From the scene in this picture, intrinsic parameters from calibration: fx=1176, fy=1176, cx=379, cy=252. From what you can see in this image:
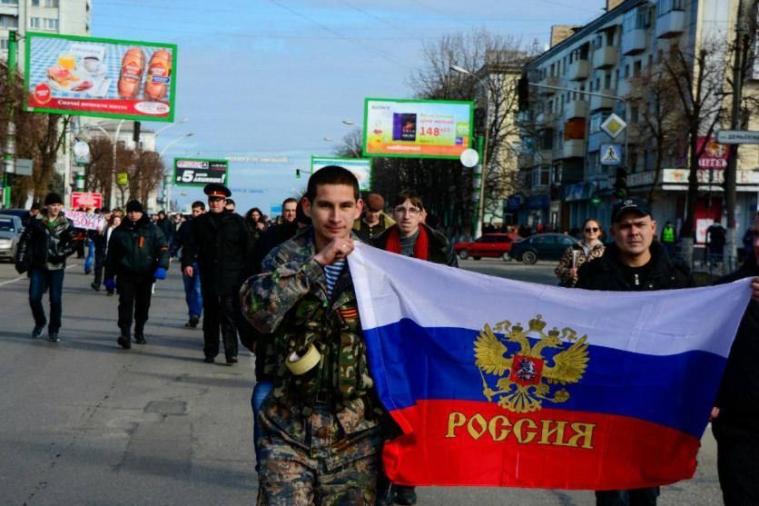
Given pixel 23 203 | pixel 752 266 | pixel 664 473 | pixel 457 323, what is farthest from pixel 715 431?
pixel 23 203

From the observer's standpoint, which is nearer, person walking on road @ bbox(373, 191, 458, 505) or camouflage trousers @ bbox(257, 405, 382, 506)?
camouflage trousers @ bbox(257, 405, 382, 506)

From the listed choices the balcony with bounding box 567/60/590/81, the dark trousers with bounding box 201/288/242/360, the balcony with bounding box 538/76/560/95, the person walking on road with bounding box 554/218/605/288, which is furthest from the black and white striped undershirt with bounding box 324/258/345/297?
the balcony with bounding box 538/76/560/95

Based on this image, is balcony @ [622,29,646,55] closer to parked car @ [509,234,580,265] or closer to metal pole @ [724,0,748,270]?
parked car @ [509,234,580,265]

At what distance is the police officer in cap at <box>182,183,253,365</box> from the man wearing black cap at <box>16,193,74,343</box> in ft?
6.89

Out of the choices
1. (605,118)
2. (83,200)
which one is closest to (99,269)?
(83,200)

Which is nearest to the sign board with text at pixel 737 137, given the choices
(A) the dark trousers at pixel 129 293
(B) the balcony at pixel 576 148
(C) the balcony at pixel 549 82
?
(A) the dark trousers at pixel 129 293

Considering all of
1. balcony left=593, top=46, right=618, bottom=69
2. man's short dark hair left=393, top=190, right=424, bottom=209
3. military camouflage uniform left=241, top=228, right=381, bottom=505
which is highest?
balcony left=593, top=46, right=618, bottom=69

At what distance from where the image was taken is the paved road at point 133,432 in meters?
7.00

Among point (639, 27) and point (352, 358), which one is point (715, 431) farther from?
point (639, 27)

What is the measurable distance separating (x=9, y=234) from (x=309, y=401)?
106ft

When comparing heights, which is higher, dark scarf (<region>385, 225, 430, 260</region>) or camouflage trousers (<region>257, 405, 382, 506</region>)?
dark scarf (<region>385, 225, 430, 260</region>)

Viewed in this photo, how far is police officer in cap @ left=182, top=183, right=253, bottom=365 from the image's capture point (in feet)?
41.2

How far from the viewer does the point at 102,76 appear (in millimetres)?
40250

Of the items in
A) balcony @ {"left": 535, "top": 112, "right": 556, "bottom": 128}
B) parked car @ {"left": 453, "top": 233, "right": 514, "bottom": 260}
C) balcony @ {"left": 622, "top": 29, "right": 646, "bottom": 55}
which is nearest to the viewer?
parked car @ {"left": 453, "top": 233, "right": 514, "bottom": 260}
